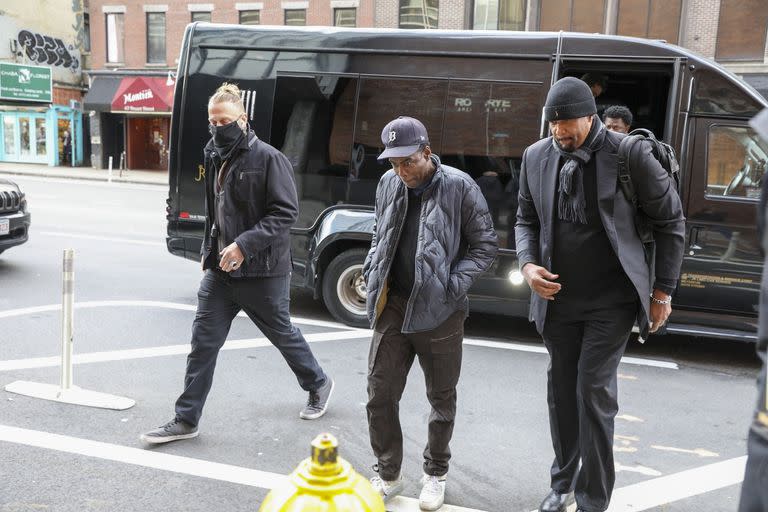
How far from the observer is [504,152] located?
6438 millimetres

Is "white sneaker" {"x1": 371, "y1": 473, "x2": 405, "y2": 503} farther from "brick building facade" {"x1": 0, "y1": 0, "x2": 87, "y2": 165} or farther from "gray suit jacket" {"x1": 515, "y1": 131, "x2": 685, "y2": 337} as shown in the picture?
"brick building facade" {"x1": 0, "y1": 0, "x2": 87, "y2": 165}

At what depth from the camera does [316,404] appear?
15.4ft

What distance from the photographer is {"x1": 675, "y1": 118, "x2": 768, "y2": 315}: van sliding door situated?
19.6ft

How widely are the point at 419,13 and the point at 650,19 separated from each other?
7754 mm

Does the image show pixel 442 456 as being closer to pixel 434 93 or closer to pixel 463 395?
pixel 463 395

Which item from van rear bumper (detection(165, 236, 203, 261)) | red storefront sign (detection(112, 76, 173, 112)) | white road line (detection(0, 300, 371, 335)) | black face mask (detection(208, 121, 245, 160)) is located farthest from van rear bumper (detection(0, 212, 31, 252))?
red storefront sign (detection(112, 76, 173, 112))

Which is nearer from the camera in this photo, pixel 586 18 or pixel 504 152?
pixel 504 152

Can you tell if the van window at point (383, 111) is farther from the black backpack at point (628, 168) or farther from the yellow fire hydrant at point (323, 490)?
the yellow fire hydrant at point (323, 490)

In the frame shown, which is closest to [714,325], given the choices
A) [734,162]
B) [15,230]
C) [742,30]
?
[734,162]

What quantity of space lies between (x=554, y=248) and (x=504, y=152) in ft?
10.7

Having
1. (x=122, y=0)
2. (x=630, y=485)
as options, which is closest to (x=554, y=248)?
(x=630, y=485)

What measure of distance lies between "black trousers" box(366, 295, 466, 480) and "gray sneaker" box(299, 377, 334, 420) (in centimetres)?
117

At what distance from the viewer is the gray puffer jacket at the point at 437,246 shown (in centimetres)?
334

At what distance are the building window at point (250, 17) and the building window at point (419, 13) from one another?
6.36m
